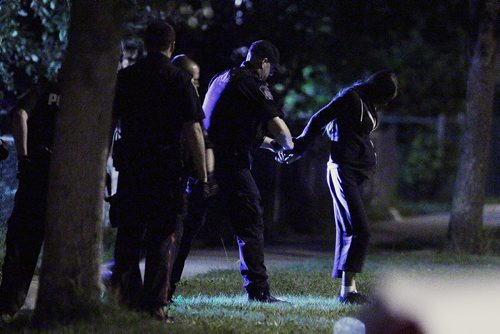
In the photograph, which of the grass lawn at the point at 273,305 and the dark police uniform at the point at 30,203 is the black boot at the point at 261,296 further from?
the dark police uniform at the point at 30,203

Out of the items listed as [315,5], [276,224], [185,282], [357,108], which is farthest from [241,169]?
[315,5]

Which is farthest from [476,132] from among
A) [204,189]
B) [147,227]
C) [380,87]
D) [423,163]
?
[423,163]

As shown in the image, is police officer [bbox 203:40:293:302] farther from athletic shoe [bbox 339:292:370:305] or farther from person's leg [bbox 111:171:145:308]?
person's leg [bbox 111:171:145:308]

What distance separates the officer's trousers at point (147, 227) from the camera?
6586mm

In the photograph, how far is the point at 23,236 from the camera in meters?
7.13

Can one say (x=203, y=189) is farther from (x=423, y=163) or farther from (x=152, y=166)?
(x=423, y=163)

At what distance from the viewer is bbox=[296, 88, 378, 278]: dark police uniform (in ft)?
26.6

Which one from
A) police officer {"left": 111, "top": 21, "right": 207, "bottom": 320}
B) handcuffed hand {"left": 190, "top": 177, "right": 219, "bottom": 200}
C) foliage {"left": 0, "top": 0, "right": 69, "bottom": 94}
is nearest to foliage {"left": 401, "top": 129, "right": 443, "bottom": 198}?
foliage {"left": 0, "top": 0, "right": 69, "bottom": 94}

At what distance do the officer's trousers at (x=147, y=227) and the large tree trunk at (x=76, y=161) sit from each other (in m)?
0.35

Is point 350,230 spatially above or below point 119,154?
below

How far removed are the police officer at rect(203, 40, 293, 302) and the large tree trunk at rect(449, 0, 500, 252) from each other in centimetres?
520

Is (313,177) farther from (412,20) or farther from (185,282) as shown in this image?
(185,282)

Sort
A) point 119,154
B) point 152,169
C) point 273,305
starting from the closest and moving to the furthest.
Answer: point 152,169 < point 119,154 < point 273,305

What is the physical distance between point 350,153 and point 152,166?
2096 millimetres
